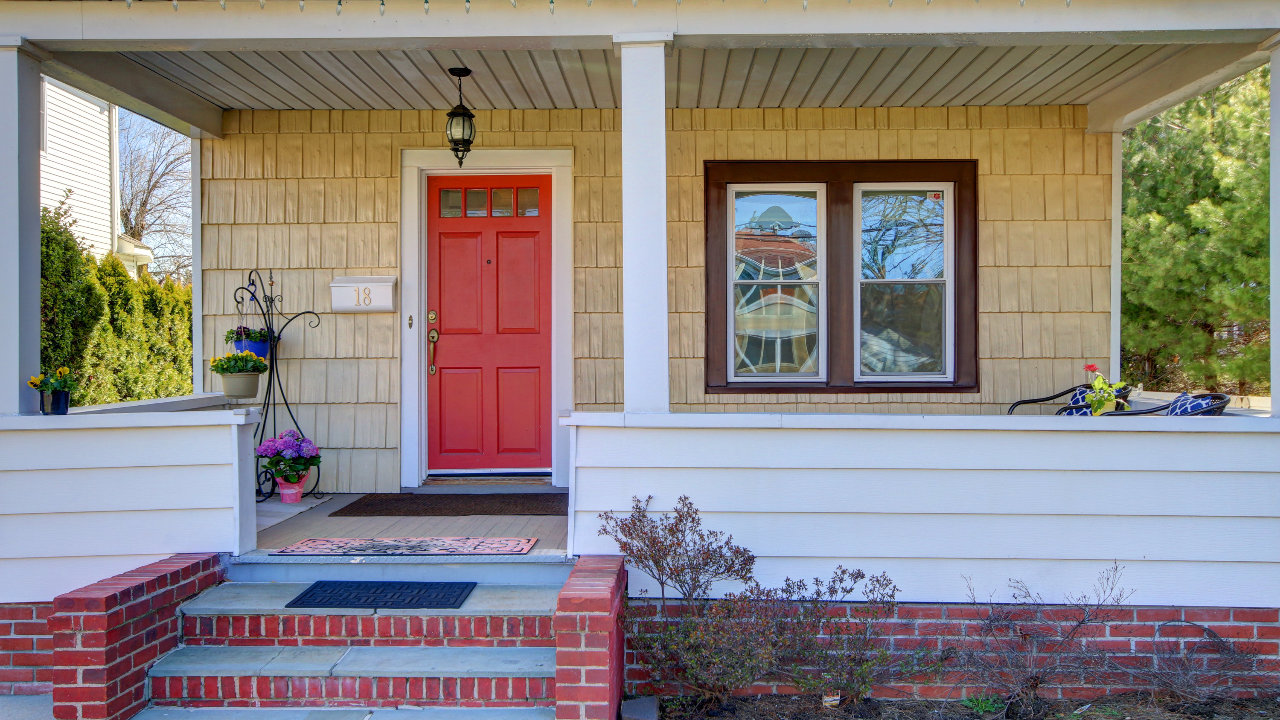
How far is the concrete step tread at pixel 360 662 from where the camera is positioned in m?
3.10

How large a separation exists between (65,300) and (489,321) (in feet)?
16.6

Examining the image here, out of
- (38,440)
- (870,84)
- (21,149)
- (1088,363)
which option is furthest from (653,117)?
(1088,363)

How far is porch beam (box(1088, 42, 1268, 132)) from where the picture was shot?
3.93m

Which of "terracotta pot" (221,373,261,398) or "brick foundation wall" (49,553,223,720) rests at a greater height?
"terracotta pot" (221,373,261,398)

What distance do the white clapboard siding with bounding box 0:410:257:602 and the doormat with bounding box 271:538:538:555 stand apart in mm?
409

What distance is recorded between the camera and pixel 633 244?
11.4 feet

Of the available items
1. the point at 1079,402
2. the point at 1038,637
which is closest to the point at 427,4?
the point at 1038,637

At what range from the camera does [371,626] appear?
3.29 m

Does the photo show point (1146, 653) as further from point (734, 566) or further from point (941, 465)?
point (734, 566)

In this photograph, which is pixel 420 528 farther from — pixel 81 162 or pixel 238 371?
A: pixel 81 162

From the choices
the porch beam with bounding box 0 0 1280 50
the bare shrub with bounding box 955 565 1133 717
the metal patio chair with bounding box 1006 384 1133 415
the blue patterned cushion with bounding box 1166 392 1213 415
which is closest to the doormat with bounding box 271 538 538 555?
the bare shrub with bounding box 955 565 1133 717

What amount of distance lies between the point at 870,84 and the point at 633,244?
2020 millimetres

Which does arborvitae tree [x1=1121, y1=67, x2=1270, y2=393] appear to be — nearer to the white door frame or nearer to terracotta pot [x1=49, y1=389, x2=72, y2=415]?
the white door frame

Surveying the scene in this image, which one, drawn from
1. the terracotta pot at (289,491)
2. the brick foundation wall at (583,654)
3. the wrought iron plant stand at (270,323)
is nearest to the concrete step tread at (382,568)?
the brick foundation wall at (583,654)
